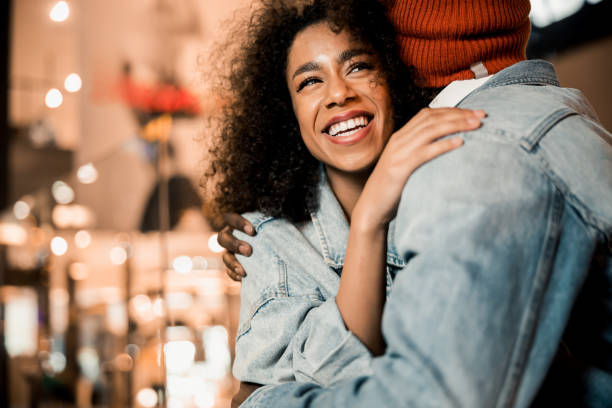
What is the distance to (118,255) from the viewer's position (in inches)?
144

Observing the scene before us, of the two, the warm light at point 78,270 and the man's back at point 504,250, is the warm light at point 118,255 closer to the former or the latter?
the warm light at point 78,270

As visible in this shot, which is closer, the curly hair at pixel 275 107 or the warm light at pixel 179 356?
the curly hair at pixel 275 107

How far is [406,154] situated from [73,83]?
3839 millimetres

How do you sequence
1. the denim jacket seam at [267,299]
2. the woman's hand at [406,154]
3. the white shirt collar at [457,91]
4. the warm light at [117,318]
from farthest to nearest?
the warm light at [117,318], the denim jacket seam at [267,299], the white shirt collar at [457,91], the woman's hand at [406,154]

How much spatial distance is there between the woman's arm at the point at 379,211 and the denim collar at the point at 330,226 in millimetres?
318

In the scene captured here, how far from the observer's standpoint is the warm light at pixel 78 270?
3.79 metres

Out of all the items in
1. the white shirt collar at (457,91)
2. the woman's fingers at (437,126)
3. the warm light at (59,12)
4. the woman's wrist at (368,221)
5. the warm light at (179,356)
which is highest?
the warm light at (59,12)

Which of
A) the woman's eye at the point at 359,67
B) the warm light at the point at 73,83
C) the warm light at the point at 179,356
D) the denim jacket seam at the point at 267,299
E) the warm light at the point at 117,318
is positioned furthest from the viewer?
the warm light at the point at 73,83

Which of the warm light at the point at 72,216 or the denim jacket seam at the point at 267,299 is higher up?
the denim jacket seam at the point at 267,299

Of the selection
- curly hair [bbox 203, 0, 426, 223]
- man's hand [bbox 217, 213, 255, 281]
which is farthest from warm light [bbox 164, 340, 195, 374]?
man's hand [bbox 217, 213, 255, 281]

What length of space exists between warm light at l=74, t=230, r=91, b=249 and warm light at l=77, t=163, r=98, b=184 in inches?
14.3

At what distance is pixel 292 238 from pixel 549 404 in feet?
2.35

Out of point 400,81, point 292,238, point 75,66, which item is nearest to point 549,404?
point 292,238

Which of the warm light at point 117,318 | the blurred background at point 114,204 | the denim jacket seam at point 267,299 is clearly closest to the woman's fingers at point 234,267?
the denim jacket seam at point 267,299
